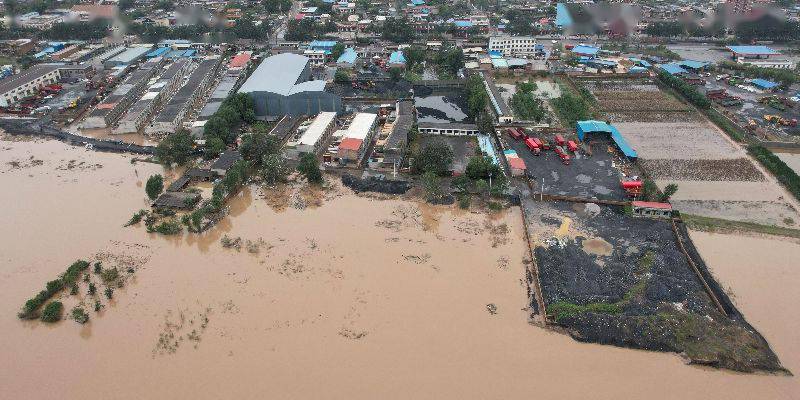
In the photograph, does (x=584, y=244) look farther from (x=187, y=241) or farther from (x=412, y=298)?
(x=187, y=241)

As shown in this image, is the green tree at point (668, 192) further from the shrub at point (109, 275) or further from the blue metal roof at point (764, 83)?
the shrub at point (109, 275)

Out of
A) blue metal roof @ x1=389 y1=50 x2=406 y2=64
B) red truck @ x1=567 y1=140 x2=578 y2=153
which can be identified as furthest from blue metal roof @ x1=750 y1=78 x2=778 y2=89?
blue metal roof @ x1=389 y1=50 x2=406 y2=64

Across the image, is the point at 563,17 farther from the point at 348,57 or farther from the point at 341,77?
the point at 341,77

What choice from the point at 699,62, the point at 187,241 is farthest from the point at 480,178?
the point at 699,62

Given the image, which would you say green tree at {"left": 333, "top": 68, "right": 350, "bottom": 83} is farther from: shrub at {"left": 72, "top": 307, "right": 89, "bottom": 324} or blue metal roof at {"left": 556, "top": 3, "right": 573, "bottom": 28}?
blue metal roof at {"left": 556, "top": 3, "right": 573, "bottom": 28}

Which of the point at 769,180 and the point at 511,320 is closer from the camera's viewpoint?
the point at 511,320

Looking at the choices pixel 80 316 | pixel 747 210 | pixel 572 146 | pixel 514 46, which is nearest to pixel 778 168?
pixel 747 210
